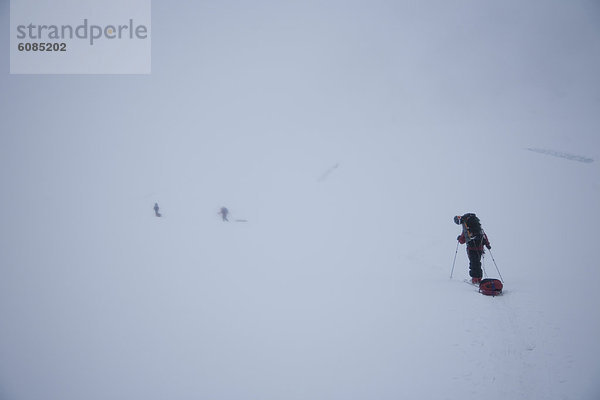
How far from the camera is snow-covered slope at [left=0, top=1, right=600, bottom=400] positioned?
4.93 metres

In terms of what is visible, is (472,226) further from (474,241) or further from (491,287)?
(491,287)

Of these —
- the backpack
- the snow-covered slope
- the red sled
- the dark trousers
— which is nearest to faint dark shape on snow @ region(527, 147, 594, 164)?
the snow-covered slope

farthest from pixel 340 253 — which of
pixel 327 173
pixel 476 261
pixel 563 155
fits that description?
pixel 563 155

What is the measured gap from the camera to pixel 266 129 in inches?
1671

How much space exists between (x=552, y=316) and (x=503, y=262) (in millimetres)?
4789

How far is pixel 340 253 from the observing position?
1152 cm

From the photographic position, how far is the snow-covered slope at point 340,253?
16.2 feet

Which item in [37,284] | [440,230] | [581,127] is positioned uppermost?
[581,127]

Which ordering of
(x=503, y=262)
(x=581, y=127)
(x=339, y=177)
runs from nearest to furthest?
(x=503, y=262) < (x=581, y=127) < (x=339, y=177)

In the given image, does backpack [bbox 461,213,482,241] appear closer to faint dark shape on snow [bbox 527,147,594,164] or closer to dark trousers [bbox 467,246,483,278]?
dark trousers [bbox 467,246,483,278]

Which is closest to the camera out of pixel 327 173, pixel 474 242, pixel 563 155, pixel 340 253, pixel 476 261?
pixel 476 261

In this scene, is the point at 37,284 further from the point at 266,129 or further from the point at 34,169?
the point at 34,169

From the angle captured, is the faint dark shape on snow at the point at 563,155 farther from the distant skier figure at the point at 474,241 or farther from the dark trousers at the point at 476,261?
the dark trousers at the point at 476,261

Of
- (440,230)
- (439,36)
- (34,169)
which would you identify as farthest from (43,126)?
(439,36)
